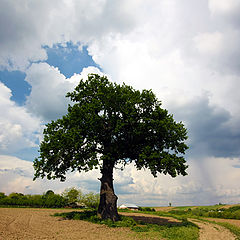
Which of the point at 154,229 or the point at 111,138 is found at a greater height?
the point at 111,138

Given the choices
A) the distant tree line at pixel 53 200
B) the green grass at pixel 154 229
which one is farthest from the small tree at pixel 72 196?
the green grass at pixel 154 229

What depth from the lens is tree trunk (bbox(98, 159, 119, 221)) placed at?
85.9 feet

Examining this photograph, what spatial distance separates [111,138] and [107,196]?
7525 mm

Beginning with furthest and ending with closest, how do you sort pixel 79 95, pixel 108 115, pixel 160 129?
pixel 79 95 → pixel 108 115 → pixel 160 129

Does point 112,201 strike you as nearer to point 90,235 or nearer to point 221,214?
point 90,235

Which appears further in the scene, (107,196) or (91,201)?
(91,201)

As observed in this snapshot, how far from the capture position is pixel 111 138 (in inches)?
1105

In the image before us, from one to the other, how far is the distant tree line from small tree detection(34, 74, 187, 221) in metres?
32.0

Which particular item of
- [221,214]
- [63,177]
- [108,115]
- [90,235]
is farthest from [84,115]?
[221,214]

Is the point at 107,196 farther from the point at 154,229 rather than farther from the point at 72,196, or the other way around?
the point at 72,196

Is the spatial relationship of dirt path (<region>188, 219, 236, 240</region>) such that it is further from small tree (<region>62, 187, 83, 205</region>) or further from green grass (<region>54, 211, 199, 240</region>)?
small tree (<region>62, 187, 83, 205</region>)

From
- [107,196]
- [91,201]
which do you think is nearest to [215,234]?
[107,196]

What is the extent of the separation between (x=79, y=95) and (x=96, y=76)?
3.86 m

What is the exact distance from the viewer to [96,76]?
30.9 metres
